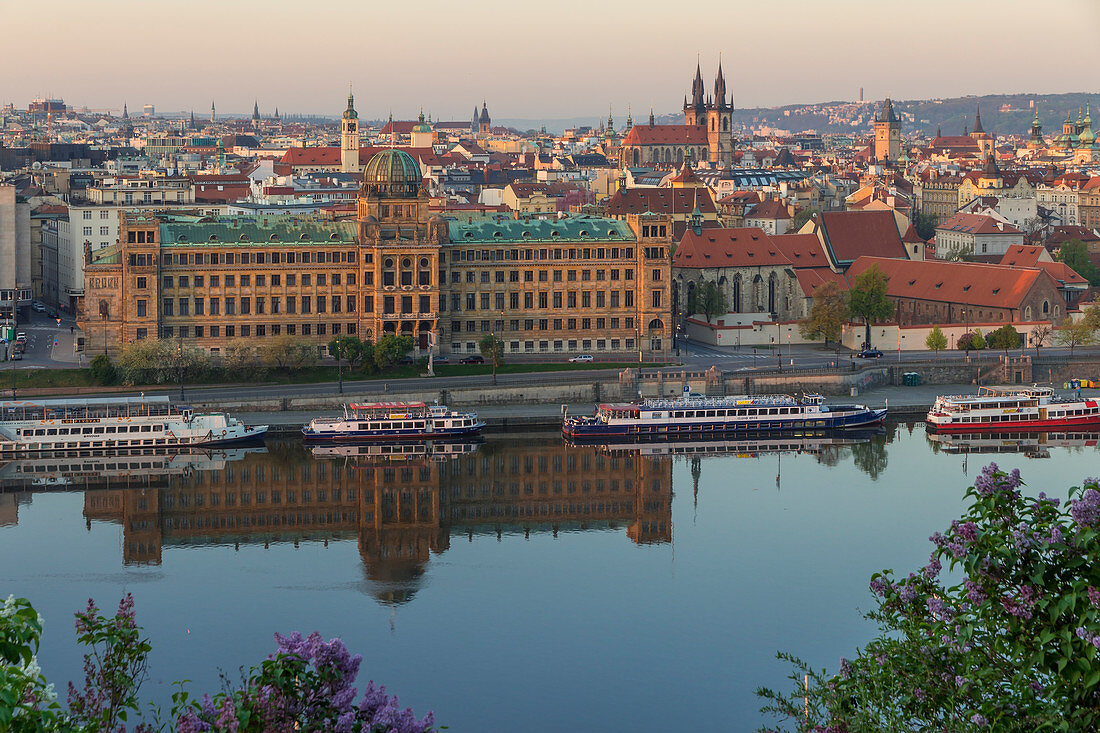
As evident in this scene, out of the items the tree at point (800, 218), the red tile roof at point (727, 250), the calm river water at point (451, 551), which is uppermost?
the tree at point (800, 218)

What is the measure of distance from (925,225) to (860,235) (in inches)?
1951

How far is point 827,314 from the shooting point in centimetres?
8444

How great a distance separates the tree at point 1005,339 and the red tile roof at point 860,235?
61.0 ft

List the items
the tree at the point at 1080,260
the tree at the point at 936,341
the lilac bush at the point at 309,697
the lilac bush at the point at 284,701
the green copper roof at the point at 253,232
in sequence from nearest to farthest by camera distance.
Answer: the lilac bush at the point at 284,701 < the lilac bush at the point at 309,697 < the green copper roof at the point at 253,232 < the tree at the point at 936,341 < the tree at the point at 1080,260

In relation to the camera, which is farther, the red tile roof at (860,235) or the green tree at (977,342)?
the red tile roof at (860,235)

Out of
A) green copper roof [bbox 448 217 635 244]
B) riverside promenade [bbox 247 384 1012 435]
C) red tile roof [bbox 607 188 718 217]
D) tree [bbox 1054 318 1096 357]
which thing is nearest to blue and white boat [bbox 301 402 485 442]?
riverside promenade [bbox 247 384 1012 435]

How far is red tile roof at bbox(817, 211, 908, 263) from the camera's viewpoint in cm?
10194

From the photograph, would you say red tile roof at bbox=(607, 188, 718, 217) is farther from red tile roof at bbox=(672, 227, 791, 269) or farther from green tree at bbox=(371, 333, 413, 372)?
green tree at bbox=(371, 333, 413, 372)

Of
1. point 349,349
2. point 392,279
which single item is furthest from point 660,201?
point 349,349

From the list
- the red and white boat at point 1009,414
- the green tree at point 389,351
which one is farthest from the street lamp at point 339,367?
the red and white boat at point 1009,414

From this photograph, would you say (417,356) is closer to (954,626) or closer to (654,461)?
(654,461)

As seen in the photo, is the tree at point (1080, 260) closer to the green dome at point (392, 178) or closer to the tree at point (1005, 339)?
the tree at point (1005, 339)

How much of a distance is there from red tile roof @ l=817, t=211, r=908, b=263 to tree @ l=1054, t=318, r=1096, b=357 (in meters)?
18.5

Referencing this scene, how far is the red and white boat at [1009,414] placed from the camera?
2756 inches
